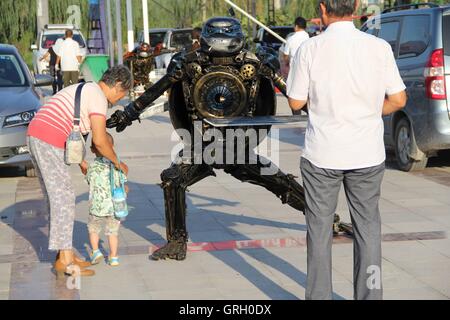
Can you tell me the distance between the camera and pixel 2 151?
11.2m

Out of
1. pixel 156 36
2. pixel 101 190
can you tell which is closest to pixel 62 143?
pixel 101 190

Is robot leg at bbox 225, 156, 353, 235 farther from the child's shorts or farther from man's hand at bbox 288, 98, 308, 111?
man's hand at bbox 288, 98, 308, 111

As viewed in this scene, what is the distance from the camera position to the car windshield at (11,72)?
1230 centimetres

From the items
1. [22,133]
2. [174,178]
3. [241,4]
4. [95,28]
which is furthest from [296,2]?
[174,178]

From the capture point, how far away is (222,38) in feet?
22.7

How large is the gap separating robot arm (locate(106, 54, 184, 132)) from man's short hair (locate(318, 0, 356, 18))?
2.01 m

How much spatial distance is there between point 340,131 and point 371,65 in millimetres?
389

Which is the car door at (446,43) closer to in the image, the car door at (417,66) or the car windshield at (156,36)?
the car door at (417,66)

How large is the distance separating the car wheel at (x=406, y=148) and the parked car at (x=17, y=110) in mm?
4430

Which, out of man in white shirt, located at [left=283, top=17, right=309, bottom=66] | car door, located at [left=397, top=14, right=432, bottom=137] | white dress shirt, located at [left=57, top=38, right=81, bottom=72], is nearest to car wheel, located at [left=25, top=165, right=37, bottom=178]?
car door, located at [left=397, top=14, right=432, bottom=137]

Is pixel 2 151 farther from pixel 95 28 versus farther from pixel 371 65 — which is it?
pixel 95 28

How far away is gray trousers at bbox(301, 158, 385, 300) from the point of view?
521 cm

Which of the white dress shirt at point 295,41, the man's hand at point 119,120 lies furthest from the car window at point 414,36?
the man's hand at point 119,120

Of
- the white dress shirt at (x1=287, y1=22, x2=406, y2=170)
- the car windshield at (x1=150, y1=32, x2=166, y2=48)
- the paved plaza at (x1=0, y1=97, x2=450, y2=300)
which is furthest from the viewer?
the car windshield at (x1=150, y1=32, x2=166, y2=48)
